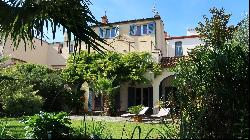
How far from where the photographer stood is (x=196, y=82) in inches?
316

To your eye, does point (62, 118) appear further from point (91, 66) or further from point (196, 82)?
point (91, 66)

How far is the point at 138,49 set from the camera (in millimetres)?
35562

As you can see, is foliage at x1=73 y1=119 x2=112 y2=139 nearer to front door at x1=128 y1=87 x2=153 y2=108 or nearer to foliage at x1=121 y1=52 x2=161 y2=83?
foliage at x1=121 y1=52 x2=161 y2=83

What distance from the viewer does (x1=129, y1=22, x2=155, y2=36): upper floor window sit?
117 feet

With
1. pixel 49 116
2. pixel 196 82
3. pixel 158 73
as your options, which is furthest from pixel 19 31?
pixel 158 73

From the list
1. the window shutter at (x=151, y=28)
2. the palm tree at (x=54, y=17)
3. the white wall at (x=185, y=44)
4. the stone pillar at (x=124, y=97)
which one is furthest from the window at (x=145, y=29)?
the palm tree at (x=54, y=17)

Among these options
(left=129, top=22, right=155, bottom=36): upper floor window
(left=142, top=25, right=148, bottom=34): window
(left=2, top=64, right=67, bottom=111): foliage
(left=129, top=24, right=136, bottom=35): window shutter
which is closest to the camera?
(left=2, top=64, right=67, bottom=111): foliage

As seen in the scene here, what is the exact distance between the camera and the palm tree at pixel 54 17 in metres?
6.70

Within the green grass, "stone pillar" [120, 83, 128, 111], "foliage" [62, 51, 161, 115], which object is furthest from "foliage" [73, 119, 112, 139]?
"stone pillar" [120, 83, 128, 111]

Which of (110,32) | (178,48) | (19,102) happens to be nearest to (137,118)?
(19,102)

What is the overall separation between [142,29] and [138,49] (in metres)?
1.88

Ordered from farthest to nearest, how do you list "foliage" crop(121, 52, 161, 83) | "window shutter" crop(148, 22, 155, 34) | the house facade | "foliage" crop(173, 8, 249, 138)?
"window shutter" crop(148, 22, 155, 34) < the house facade < "foliage" crop(121, 52, 161, 83) < "foliage" crop(173, 8, 249, 138)

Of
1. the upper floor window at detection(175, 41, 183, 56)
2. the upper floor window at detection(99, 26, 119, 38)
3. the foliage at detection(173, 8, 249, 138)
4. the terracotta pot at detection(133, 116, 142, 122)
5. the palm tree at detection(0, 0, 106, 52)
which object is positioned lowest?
the terracotta pot at detection(133, 116, 142, 122)

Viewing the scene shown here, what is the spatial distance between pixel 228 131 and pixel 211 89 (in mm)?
921
